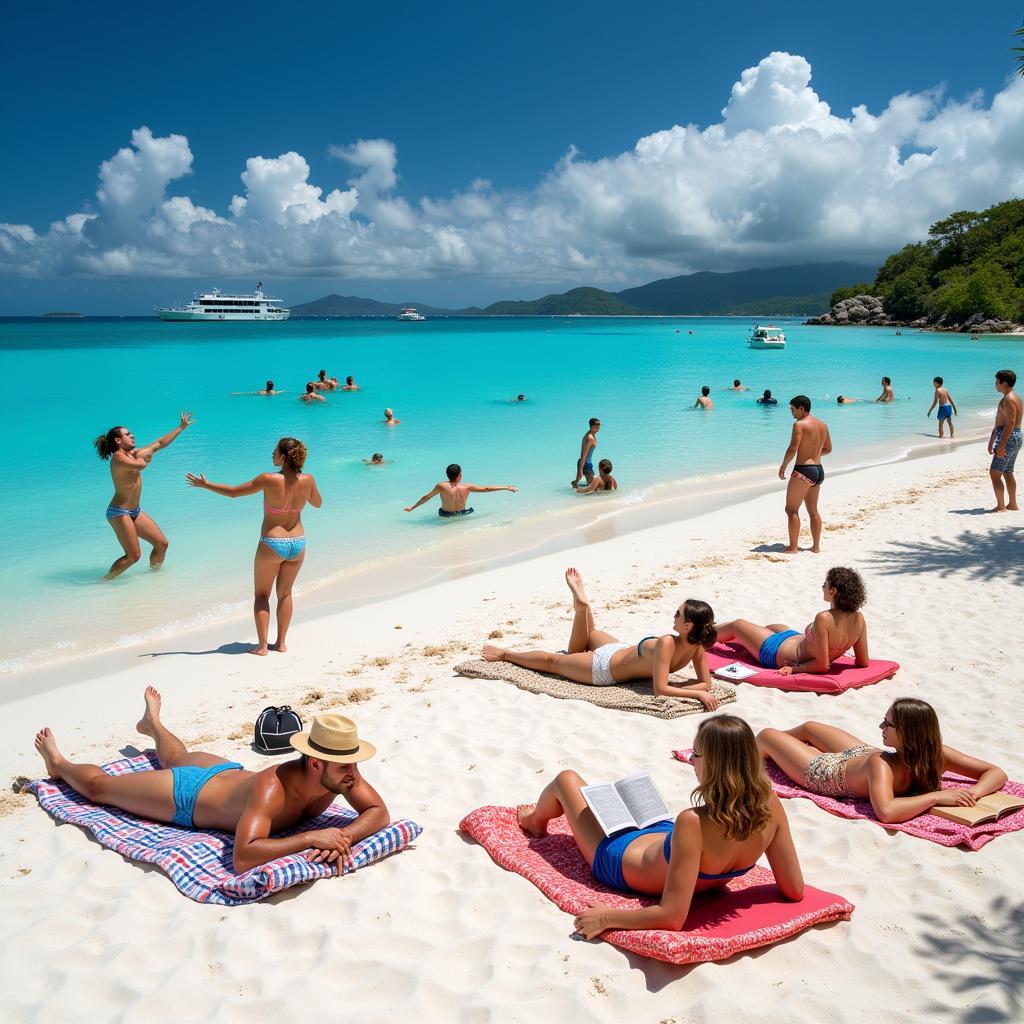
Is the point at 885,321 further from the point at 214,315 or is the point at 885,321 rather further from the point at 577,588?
the point at 577,588

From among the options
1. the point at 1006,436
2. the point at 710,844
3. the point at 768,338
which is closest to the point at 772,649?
the point at 710,844

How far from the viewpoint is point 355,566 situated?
10.6m

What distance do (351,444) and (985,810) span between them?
18.5 metres

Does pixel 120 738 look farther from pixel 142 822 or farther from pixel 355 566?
pixel 355 566

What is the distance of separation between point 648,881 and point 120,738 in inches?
162

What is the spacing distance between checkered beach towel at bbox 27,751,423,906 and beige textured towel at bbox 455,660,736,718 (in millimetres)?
2059

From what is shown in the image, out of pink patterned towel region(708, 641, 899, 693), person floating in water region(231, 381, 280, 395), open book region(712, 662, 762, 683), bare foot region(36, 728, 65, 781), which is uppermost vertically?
person floating in water region(231, 381, 280, 395)

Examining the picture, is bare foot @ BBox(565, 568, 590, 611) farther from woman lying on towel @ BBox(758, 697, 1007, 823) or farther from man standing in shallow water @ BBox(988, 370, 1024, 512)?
man standing in shallow water @ BBox(988, 370, 1024, 512)

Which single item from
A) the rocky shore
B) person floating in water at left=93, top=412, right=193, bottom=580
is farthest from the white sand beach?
the rocky shore

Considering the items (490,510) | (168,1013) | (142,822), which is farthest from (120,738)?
(490,510)

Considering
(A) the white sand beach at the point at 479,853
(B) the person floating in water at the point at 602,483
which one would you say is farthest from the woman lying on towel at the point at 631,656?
(B) the person floating in water at the point at 602,483

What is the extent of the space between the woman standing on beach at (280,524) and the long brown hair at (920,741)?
476cm

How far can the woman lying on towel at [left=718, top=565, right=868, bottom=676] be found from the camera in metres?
5.92

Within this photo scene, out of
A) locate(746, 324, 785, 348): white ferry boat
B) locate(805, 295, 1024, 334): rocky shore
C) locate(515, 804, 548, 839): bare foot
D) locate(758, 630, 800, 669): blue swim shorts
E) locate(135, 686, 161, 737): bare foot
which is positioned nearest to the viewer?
locate(515, 804, 548, 839): bare foot
